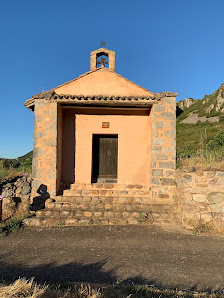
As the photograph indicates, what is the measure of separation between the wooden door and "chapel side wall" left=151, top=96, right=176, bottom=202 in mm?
1740

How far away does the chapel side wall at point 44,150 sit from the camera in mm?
6113

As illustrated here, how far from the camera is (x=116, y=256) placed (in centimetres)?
352

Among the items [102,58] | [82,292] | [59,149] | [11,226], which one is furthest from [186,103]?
[82,292]

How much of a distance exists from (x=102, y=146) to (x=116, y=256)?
4418 mm

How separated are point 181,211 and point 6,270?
4.19 meters

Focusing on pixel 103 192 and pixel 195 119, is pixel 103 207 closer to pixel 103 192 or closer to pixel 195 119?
pixel 103 192

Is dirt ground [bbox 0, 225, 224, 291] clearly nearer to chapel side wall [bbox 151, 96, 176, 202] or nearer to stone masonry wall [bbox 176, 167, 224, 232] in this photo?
stone masonry wall [bbox 176, 167, 224, 232]

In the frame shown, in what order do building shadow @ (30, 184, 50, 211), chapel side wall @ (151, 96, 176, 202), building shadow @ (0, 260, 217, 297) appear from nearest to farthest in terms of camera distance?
1. building shadow @ (0, 260, 217, 297)
2. building shadow @ (30, 184, 50, 211)
3. chapel side wall @ (151, 96, 176, 202)

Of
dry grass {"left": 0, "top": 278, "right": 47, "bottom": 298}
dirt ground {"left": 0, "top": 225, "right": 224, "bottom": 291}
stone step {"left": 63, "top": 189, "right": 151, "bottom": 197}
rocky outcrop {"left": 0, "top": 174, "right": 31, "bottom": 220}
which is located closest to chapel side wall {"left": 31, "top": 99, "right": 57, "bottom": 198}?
rocky outcrop {"left": 0, "top": 174, "right": 31, "bottom": 220}

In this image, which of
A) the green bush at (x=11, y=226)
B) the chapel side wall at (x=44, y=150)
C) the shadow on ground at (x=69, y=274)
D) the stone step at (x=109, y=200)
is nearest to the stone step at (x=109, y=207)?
the stone step at (x=109, y=200)

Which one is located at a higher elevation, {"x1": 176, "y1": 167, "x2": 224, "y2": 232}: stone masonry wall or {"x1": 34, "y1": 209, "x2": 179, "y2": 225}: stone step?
{"x1": 176, "y1": 167, "x2": 224, "y2": 232}: stone masonry wall

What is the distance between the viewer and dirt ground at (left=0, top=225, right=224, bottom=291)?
2.82 metres

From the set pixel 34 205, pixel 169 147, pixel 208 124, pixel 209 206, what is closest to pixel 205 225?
pixel 209 206

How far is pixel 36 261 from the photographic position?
3.36m
